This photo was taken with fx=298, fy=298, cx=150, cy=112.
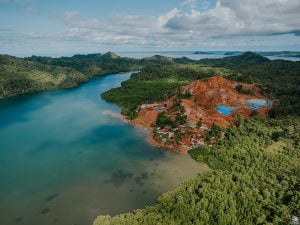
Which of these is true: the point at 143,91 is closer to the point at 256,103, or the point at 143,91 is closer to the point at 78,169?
the point at 256,103

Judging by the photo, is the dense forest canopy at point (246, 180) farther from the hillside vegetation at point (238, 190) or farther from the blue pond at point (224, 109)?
the blue pond at point (224, 109)

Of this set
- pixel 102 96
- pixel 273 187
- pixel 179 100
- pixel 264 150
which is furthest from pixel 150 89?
pixel 273 187

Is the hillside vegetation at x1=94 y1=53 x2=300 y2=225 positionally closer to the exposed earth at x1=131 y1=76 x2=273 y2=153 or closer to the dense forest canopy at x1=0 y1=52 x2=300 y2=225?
the dense forest canopy at x1=0 y1=52 x2=300 y2=225

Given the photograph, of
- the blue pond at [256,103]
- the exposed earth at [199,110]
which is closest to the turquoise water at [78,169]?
the exposed earth at [199,110]

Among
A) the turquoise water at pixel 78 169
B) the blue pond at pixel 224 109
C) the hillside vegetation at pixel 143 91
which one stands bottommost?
the turquoise water at pixel 78 169

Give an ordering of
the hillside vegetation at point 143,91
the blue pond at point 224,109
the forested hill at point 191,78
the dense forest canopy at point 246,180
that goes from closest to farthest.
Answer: the dense forest canopy at point 246,180 < the blue pond at point 224,109 < the forested hill at point 191,78 < the hillside vegetation at point 143,91

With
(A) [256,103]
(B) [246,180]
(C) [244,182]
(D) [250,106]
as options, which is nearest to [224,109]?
(D) [250,106]
